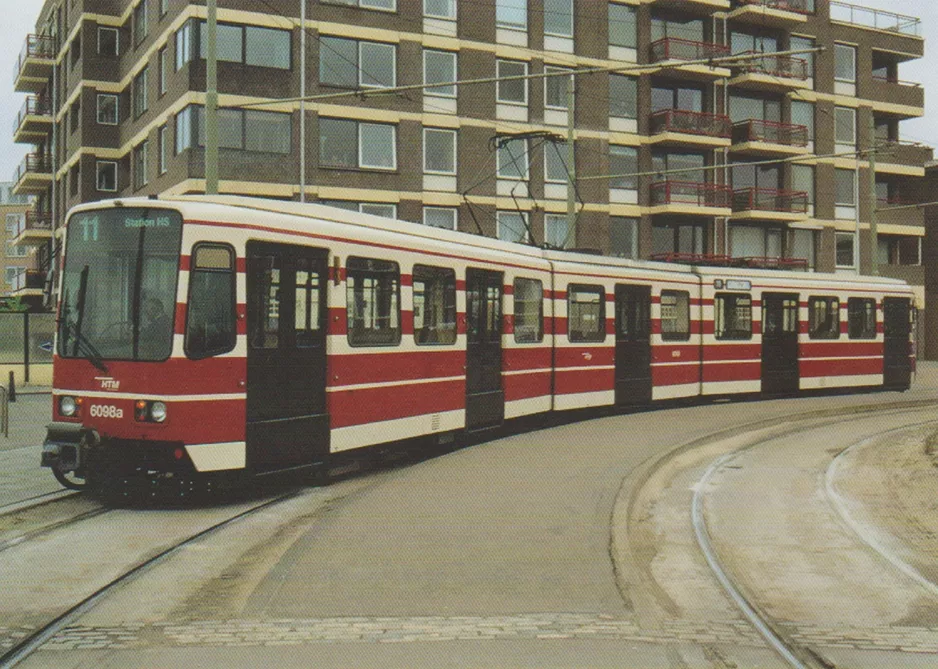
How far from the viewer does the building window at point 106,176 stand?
44125 millimetres

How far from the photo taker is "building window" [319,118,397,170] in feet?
118

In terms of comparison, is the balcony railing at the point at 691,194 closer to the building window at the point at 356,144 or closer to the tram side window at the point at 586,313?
the building window at the point at 356,144

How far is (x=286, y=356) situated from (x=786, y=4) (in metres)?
40.8

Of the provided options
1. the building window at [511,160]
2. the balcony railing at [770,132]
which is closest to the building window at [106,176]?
the building window at [511,160]

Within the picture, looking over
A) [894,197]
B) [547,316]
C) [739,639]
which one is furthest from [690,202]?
[739,639]

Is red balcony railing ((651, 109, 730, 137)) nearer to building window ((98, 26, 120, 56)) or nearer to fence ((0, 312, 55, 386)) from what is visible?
building window ((98, 26, 120, 56))

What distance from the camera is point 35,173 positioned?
55500mm

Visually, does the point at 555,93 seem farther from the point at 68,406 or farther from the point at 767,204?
the point at 68,406

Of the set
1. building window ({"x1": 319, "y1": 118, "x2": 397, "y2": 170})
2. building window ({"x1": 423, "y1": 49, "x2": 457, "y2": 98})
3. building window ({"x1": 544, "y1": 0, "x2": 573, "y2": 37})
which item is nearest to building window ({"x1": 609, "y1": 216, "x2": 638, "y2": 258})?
building window ({"x1": 544, "y1": 0, "x2": 573, "y2": 37})

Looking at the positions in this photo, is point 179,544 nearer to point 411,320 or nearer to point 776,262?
point 411,320

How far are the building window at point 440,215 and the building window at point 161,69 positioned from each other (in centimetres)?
962

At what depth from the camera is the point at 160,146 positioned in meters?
37.3

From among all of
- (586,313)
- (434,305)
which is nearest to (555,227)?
(586,313)

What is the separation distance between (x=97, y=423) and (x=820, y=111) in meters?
43.2
